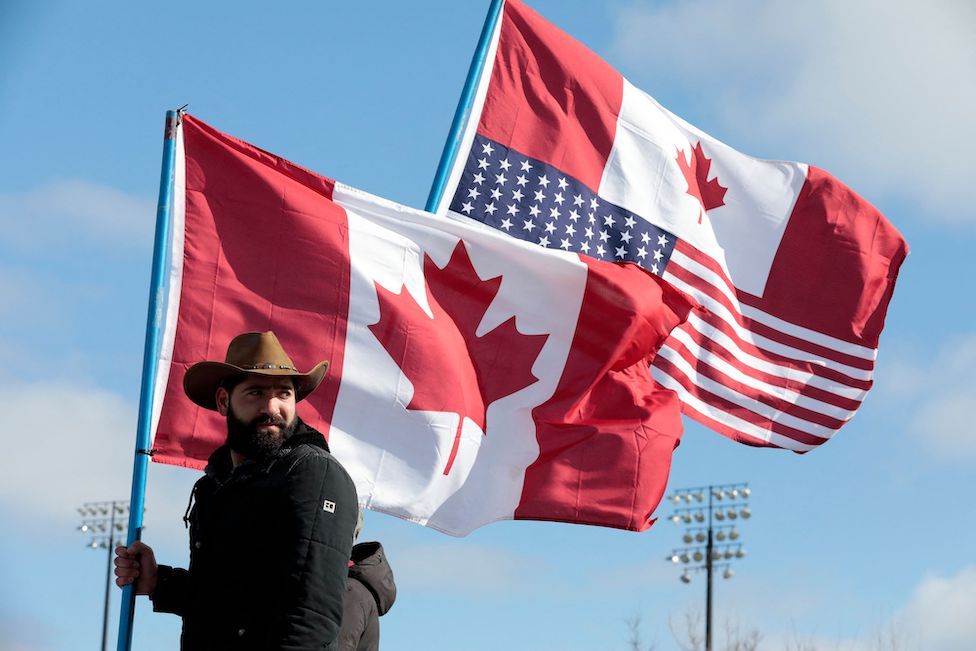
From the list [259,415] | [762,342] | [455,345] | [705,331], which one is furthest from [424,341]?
[762,342]

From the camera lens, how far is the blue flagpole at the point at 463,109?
400 inches

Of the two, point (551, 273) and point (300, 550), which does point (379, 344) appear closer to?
point (551, 273)

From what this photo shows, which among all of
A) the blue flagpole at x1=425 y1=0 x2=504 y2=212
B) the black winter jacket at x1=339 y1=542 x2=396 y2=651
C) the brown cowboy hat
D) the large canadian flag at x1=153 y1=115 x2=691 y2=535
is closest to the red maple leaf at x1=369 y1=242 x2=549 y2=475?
the large canadian flag at x1=153 y1=115 x2=691 y2=535

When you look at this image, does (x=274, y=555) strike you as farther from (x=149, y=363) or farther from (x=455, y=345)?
(x=455, y=345)

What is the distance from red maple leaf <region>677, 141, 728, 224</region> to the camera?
1164 centimetres

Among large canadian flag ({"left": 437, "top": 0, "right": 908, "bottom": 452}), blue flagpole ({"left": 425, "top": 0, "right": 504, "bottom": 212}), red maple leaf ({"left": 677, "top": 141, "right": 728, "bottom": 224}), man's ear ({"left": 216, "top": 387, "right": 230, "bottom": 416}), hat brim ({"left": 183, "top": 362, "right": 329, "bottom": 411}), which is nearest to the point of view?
hat brim ({"left": 183, "top": 362, "right": 329, "bottom": 411})

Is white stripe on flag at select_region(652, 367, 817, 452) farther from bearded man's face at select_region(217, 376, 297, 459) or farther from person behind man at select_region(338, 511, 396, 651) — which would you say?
bearded man's face at select_region(217, 376, 297, 459)

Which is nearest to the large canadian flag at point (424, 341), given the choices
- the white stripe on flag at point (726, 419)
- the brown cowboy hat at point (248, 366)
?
the white stripe on flag at point (726, 419)

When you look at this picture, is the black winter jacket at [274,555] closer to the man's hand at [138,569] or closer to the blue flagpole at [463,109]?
the man's hand at [138,569]

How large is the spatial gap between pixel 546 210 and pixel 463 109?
0.87 meters

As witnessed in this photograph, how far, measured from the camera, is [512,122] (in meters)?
11.0

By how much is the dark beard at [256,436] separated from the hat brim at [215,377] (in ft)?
0.57

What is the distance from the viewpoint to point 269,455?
17.6 ft

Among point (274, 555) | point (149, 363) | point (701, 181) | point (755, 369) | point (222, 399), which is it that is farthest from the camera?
point (701, 181)
